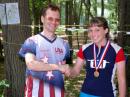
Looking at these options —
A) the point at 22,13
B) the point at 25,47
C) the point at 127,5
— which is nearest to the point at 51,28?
the point at 25,47

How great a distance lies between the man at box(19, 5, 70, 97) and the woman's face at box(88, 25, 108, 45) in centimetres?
36

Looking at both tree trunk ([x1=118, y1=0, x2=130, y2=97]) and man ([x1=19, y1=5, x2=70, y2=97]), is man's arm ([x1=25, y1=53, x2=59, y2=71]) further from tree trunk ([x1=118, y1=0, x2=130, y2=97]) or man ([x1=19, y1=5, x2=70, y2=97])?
tree trunk ([x1=118, y1=0, x2=130, y2=97])

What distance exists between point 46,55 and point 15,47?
2.75m

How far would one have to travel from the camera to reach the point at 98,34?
154 inches

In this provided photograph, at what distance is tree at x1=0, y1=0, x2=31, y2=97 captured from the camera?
6461 millimetres

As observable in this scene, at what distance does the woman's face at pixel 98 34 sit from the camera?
3922 mm

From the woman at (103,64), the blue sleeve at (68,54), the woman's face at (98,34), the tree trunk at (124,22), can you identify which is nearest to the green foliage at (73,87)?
the tree trunk at (124,22)

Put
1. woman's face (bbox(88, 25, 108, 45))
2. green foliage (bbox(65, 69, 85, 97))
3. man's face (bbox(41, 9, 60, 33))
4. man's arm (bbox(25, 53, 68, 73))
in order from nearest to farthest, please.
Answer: man's arm (bbox(25, 53, 68, 73)) < man's face (bbox(41, 9, 60, 33)) < woman's face (bbox(88, 25, 108, 45)) < green foliage (bbox(65, 69, 85, 97))

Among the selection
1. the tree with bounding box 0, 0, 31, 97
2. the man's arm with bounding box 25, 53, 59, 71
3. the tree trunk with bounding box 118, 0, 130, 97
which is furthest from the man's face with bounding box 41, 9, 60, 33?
the tree trunk with bounding box 118, 0, 130, 97

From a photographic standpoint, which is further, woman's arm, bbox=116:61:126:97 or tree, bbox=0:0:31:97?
tree, bbox=0:0:31:97

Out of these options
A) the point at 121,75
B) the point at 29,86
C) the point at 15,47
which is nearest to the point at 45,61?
the point at 29,86

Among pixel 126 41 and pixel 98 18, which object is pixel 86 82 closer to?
pixel 98 18

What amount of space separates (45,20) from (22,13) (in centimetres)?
267

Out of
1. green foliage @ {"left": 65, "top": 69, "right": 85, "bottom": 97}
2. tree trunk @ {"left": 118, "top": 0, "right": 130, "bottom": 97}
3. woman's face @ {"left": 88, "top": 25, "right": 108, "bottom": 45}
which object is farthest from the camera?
green foliage @ {"left": 65, "top": 69, "right": 85, "bottom": 97}
